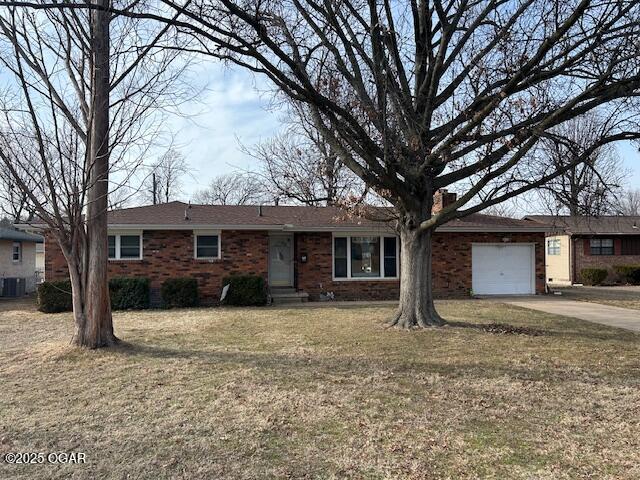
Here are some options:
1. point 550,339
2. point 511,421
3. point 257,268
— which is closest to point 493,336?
point 550,339

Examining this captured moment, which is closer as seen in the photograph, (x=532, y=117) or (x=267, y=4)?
(x=267, y=4)

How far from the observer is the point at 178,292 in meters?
14.7

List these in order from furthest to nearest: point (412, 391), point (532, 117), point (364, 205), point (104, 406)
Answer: point (364, 205) → point (532, 117) → point (412, 391) → point (104, 406)

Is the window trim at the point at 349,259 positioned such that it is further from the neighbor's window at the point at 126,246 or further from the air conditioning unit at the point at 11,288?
the air conditioning unit at the point at 11,288

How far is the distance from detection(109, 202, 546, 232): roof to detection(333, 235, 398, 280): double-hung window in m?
0.63

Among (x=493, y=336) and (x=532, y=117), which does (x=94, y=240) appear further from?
(x=532, y=117)

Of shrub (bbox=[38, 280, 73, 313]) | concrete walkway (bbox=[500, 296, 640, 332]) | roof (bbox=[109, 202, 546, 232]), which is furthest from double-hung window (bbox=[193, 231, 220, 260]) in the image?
concrete walkway (bbox=[500, 296, 640, 332])

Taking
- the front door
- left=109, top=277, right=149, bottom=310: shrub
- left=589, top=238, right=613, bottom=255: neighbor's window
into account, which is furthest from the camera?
left=589, top=238, right=613, bottom=255: neighbor's window

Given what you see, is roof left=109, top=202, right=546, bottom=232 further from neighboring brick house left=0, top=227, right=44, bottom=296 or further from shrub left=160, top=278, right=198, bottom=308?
neighboring brick house left=0, top=227, right=44, bottom=296

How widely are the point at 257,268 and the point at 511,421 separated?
11.9m

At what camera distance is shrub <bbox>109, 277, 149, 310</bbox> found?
14.3 metres

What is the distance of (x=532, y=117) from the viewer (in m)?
9.09

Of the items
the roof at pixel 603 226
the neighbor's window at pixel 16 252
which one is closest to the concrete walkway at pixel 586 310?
the roof at pixel 603 226

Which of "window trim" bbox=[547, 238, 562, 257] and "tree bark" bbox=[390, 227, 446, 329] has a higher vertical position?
"window trim" bbox=[547, 238, 562, 257]
